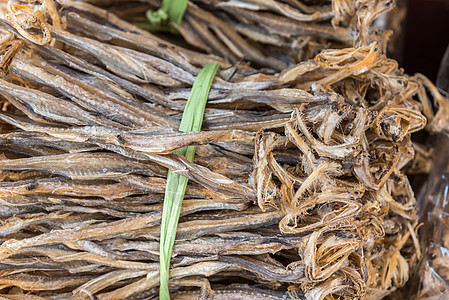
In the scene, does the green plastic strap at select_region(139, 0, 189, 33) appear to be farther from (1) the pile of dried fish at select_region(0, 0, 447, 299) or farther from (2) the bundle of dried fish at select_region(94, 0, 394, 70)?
(1) the pile of dried fish at select_region(0, 0, 447, 299)

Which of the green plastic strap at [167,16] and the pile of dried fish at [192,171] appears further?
the green plastic strap at [167,16]

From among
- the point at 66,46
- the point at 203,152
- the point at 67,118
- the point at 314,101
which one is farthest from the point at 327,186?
the point at 66,46

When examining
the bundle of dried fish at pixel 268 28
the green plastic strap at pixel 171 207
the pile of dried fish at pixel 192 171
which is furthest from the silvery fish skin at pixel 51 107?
the bundle of dried fish at pixel 268 28

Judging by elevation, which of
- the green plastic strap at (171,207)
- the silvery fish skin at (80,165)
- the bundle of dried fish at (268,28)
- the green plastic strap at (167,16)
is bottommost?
the green plastic strap at (171,207)

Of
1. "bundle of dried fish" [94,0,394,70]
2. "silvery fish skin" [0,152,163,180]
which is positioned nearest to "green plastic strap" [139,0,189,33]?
"bundle of dried fish" [94,0,394,70]

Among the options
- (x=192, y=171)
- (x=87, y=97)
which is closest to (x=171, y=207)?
(x=192, y=171)

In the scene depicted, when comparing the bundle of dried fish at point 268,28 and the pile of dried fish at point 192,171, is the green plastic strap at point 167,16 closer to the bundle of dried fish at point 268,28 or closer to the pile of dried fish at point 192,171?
the bundle of dried fish at point 268,28
